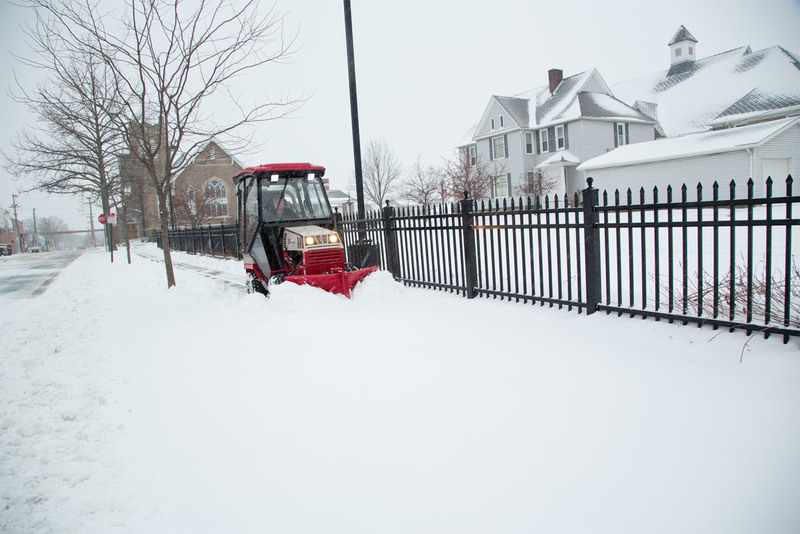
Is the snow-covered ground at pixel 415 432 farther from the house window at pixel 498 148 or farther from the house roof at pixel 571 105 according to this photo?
the house window at pixel 498 148

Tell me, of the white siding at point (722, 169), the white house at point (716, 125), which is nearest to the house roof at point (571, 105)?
the white house at point (716, 125)

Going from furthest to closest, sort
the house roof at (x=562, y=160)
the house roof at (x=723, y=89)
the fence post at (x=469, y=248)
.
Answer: the house roof at (x=562, y=160) → the house roof at (x=723, y=89) → the fence post at (x=469, y=248)

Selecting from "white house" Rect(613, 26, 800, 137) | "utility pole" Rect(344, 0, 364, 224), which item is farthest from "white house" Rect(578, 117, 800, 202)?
"utility pole" Rect(344, 0, 364, 224)

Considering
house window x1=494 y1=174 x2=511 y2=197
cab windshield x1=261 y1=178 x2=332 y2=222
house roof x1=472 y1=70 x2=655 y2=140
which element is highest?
house roof x1=472 y1=70 x2=655 y2=140

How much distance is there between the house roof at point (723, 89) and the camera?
25.5 meters

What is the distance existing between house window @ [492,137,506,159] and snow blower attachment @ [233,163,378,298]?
28.5 meters

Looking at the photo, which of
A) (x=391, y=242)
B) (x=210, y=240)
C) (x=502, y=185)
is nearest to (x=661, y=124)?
(x=502, y=185)

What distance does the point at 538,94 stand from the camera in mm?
36125

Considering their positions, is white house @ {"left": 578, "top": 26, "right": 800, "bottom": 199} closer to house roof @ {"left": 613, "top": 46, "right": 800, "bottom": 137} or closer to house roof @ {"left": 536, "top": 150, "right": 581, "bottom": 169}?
house roof @ {"left": 613, "top": 46, "right": 800, "bottom": 137}

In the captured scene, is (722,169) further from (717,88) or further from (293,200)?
(293,200)

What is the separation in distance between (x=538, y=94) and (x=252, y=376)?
36962mm

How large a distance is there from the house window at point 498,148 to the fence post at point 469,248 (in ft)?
94.1

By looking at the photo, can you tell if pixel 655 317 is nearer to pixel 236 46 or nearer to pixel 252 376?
pixel 252 376

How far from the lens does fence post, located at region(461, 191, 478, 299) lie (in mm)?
7277
